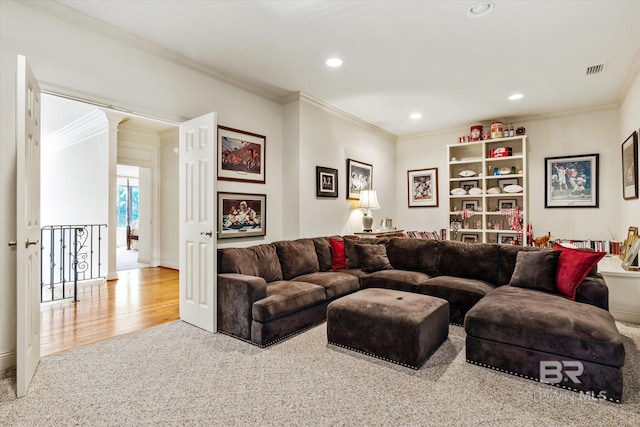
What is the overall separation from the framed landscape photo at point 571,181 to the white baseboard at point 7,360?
667 centimetres

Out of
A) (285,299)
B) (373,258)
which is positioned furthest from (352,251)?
(285,299)

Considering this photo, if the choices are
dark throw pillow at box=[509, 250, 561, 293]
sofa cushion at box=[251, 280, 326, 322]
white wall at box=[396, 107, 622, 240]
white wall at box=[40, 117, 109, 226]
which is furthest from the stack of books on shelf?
white wall at box=[40, 117, 109, 226]

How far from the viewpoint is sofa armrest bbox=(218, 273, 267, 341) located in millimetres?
2926

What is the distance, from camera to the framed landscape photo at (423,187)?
6.40 meters

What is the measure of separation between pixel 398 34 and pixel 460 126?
3647 mm

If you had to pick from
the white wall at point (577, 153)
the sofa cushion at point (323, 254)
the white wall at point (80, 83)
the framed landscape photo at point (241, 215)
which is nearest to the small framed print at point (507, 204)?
the white wall at point (577, 153)

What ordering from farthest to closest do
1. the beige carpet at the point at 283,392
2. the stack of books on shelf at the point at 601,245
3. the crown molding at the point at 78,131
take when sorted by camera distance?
the crown molding at the point at 78,131
the stack of books on shelf at the point at 601,245
the beige carpet at the point at 283,392

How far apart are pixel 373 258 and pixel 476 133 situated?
3.16 m

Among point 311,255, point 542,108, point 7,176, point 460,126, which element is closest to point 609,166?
point 542,108

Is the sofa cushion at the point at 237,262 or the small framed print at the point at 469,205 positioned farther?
the small framed print at the point at 469,205

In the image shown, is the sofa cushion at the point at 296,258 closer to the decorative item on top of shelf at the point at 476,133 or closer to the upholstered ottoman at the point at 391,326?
the upholstered ottoman at the point at 391,326

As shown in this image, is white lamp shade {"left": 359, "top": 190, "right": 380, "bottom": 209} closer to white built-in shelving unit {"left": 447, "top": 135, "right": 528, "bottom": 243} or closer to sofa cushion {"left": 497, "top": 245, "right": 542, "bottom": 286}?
white built-in shelving unit {"left": 447, "top": 135, "right": 528, "bottom": 243}

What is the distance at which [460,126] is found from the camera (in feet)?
19.8

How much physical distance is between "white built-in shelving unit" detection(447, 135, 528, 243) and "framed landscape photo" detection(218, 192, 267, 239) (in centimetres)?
360
